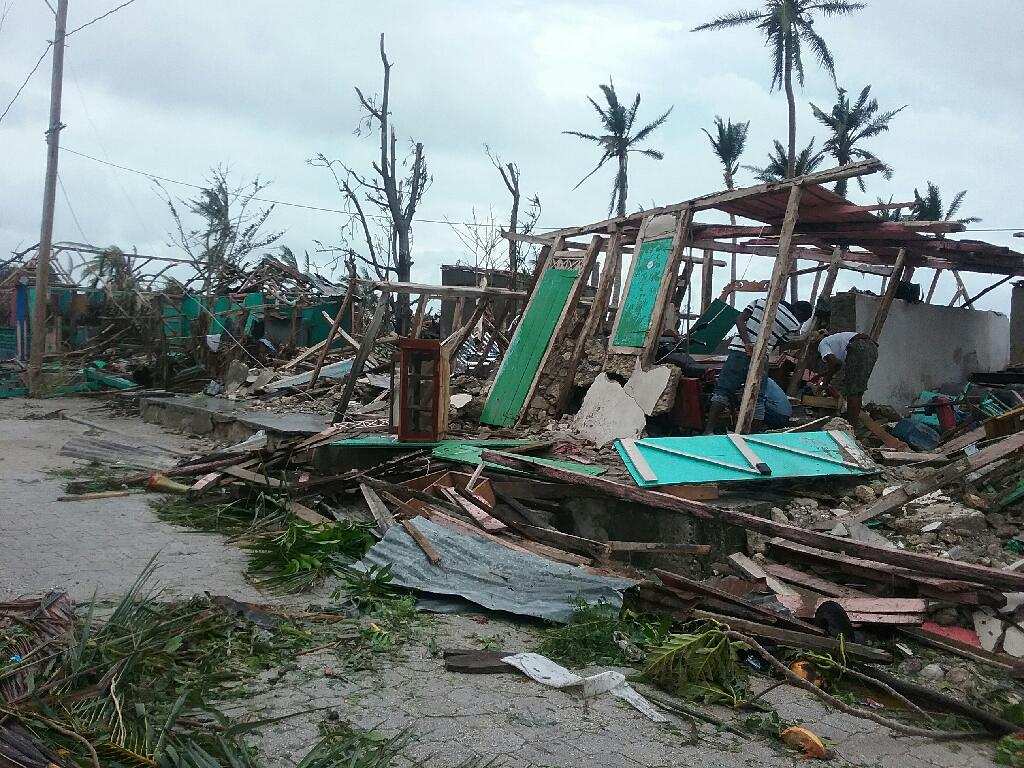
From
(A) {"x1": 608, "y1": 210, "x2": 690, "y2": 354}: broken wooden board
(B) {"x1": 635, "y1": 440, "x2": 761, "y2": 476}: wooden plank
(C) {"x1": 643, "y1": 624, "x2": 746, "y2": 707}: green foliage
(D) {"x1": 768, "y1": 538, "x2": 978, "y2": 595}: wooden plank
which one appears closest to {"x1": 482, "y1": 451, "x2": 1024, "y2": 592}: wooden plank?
(D) {"x1": 768, "y1": 538, "x2": 978, "y2": 595}: wooden plank

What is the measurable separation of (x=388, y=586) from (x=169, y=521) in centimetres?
301

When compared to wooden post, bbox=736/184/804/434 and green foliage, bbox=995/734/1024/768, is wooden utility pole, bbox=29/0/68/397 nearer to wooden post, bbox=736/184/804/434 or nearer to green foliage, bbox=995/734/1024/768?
wooden post, bbox=736/184/804/434

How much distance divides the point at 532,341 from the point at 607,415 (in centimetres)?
218

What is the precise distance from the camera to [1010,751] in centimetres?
367

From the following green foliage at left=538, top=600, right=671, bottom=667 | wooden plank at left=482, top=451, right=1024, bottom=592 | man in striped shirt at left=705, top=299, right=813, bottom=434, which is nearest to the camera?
green foliage at left=538, top=600, right=671, bottom=667

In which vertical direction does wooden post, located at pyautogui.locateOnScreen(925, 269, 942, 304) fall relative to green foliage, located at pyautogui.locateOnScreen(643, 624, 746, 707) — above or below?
above

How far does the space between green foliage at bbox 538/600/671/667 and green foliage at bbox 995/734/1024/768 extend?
5.39ft

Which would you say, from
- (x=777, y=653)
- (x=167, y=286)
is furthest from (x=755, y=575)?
(x=167, y=286)

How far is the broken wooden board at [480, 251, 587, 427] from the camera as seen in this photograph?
11133 mm

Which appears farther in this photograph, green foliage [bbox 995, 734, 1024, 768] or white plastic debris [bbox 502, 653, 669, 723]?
white plastic debris [bbox 502, 653, 669, 723]

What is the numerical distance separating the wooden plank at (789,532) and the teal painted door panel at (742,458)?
213mm

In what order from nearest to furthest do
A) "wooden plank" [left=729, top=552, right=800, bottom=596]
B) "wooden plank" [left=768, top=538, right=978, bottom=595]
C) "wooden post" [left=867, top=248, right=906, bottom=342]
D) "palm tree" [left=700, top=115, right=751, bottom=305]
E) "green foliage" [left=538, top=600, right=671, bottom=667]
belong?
1. "green foliage" [left=538, top=600, right=671, bottom=667]
2. "wooden plank" [left=768, top=538, right=978, bottom=595]
3. "wooden plank" [left=729, top=552, right=800, bottom=596]
4. "wooden post" [left=867, top=248, right=906, bottom=342]
5. "palm tree" [left=700, top=115, right=751, bottom=305]

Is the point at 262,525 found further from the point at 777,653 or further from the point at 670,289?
the point at 670,289

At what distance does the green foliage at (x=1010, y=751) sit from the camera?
3.61 m
